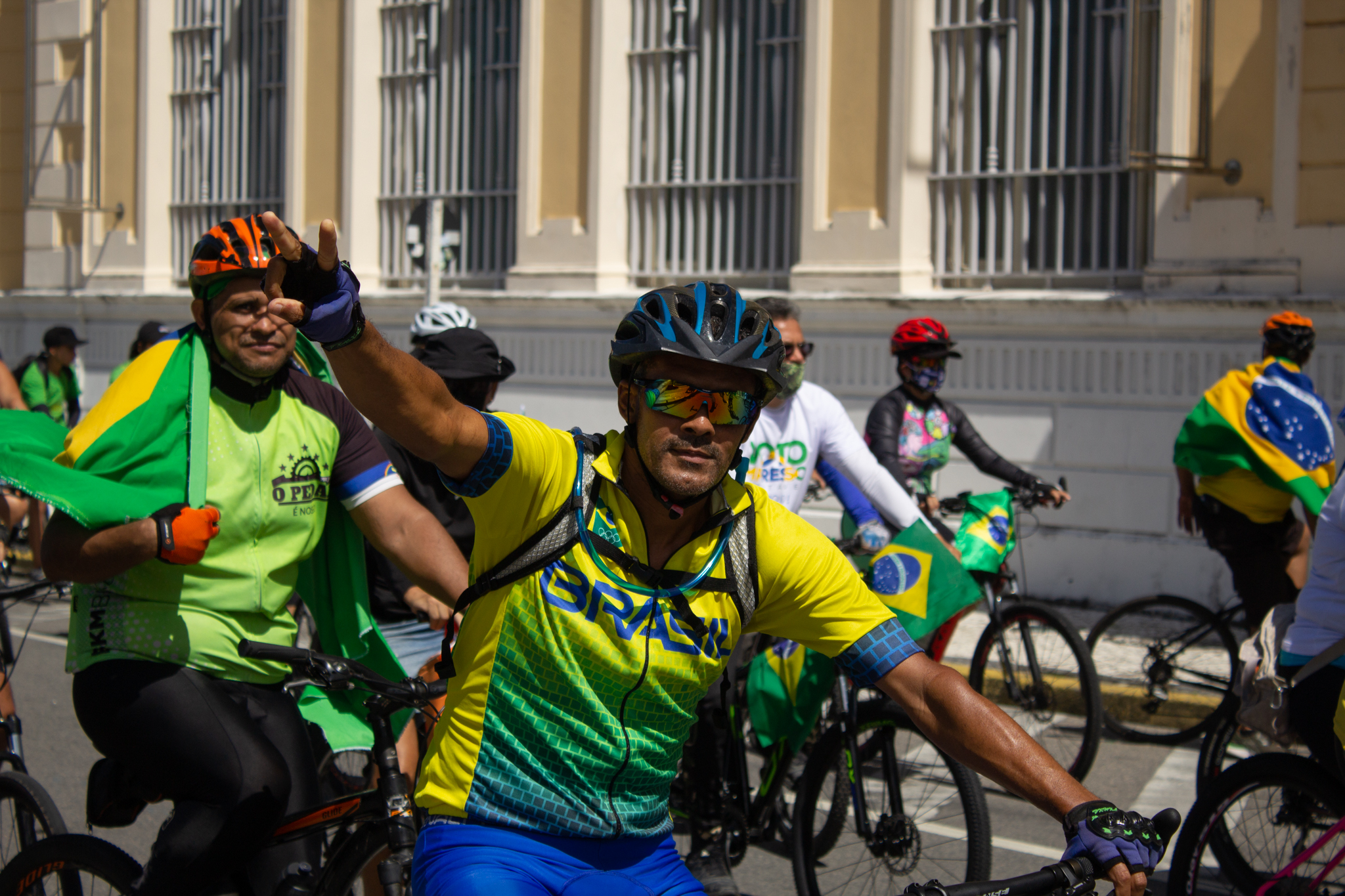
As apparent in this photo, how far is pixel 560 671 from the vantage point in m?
2.40

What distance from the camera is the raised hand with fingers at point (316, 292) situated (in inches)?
81.8

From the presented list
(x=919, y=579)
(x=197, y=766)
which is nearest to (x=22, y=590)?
(x=197, y=766)

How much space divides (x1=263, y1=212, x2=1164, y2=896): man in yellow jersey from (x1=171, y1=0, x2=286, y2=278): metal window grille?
1300cm

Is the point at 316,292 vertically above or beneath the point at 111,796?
above

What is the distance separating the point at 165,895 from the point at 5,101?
16934 mm

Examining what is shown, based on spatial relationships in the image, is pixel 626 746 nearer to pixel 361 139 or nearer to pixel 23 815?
pixel 23 815

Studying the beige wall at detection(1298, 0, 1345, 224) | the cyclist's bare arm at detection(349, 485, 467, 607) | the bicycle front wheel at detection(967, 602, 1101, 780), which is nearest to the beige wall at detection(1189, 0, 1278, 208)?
the beige wall at detection(1298, 0, 1345, 224)

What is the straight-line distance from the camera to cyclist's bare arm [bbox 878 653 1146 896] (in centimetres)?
232

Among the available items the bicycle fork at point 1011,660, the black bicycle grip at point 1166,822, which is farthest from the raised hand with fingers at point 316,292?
the bicycle fork at point 1011,660

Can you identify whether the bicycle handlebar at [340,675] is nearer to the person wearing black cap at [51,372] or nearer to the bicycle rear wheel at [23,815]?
the bicycle rear wheel at [23,815]

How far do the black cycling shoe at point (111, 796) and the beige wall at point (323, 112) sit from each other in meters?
11.2

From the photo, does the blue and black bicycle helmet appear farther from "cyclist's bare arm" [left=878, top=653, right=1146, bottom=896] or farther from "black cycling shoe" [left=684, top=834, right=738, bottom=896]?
"black cycling shoe" [left=684, top=834, right=738, bottom=896]

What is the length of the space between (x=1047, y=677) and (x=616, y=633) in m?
4.31

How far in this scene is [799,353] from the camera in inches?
225
